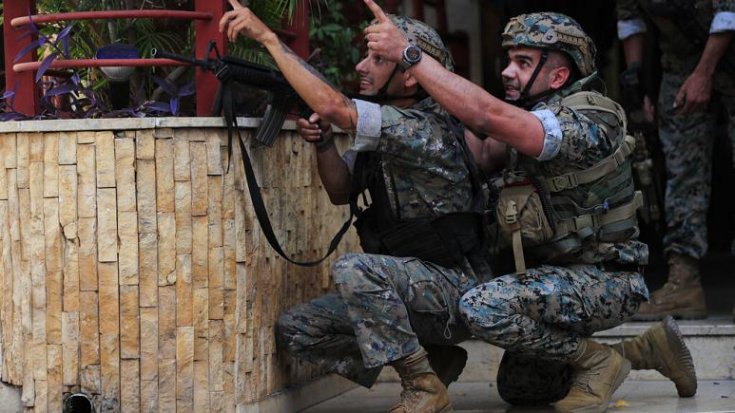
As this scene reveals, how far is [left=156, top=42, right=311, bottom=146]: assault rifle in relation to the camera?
4414 mm

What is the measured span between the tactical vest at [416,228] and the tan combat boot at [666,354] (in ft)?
2.49

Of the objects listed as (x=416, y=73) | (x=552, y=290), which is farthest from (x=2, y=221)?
(x=552, y=290)

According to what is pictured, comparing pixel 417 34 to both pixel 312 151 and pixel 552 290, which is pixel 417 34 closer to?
pixel 312 151

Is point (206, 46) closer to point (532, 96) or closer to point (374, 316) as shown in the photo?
point (374, 316)

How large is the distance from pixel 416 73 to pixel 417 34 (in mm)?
440

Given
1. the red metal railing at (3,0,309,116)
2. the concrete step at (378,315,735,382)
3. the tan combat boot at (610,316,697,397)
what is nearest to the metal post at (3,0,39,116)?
the red metal railing at (3,0,309,116)

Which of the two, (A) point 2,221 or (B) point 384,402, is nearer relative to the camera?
(A) point 2,221

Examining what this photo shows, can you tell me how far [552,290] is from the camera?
4.69 m

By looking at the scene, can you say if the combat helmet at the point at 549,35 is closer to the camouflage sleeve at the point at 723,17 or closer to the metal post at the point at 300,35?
the metal post at the point at 300,35

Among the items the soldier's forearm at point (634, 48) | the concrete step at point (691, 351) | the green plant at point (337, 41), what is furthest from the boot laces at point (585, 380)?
the green plant at point (337, 41)

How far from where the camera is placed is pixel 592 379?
480cm

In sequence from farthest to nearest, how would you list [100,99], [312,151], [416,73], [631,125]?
1. [631,125]
2. [312,151]
3. [100,99]
4. [416,73]

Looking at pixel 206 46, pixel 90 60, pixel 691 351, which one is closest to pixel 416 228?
pixel 206 46

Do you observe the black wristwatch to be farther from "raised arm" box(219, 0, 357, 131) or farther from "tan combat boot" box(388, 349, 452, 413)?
"tan combat boot" box(388, 349, 452, 413)
